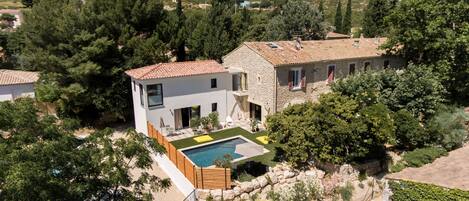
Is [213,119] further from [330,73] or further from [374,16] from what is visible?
[374,16]

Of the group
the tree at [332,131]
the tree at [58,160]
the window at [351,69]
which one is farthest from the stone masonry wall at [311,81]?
the tree at [58,160]

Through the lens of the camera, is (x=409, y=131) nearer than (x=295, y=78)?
Yes

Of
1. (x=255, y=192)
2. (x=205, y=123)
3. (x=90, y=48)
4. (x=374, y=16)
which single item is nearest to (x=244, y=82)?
(x=205, y=123)

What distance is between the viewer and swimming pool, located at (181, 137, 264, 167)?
23370 millimetres

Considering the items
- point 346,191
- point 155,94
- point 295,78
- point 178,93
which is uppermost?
point 295,78

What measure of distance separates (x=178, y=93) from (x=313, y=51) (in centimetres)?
1315

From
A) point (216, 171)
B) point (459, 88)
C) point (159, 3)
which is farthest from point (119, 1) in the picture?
point (459, 88)

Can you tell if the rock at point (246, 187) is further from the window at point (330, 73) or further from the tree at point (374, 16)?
the tree at point (374, 16)

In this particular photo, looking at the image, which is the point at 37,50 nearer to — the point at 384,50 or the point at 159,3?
the point at 159,3

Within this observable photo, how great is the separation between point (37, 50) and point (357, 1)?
4797 inches

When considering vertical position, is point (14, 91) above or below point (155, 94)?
below

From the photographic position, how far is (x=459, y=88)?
1255 inches

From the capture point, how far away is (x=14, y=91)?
3956 centimetres

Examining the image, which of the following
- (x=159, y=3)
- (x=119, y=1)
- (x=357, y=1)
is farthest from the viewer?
(x=357, y=1)
